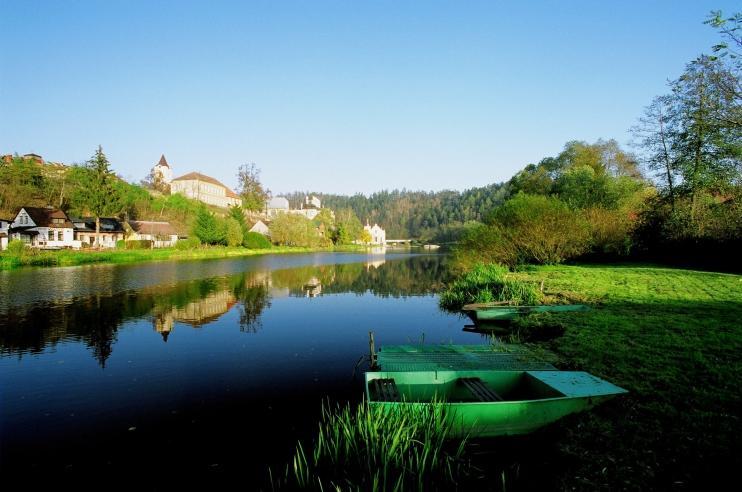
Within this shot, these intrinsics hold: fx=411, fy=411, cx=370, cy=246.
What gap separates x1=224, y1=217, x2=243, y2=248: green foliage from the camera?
67.9 meters

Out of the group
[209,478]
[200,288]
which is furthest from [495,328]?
[200,288]

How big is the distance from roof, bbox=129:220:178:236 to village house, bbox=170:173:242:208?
35.9 metres

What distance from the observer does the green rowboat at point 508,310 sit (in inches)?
598

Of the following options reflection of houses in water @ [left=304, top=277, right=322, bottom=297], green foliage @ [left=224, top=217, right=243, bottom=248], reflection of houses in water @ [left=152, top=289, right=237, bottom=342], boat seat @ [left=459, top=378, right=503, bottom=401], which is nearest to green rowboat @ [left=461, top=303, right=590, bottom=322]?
boat seat @ [left=459, top=378, right=503, bottom=401]

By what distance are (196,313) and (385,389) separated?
46.9 ft

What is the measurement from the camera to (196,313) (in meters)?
18.8

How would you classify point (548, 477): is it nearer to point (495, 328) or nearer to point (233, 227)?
point (495, 328)

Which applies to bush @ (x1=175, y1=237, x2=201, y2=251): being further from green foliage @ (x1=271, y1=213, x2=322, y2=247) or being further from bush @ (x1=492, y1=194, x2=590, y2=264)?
bush @ (x1=492, y1=194, x2=590, y2=264)

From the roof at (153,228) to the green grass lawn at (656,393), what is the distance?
2745 inches

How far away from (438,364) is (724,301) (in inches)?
525

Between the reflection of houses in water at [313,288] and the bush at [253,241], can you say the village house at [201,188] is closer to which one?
the bush at [253,241]

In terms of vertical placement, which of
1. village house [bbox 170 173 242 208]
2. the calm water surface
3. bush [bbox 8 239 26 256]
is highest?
village house [bbox 170 173 242 208]

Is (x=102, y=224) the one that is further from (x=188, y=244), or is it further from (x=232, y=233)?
(x=232, y=233)

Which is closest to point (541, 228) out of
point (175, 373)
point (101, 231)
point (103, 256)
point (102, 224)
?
point (175, 373)
